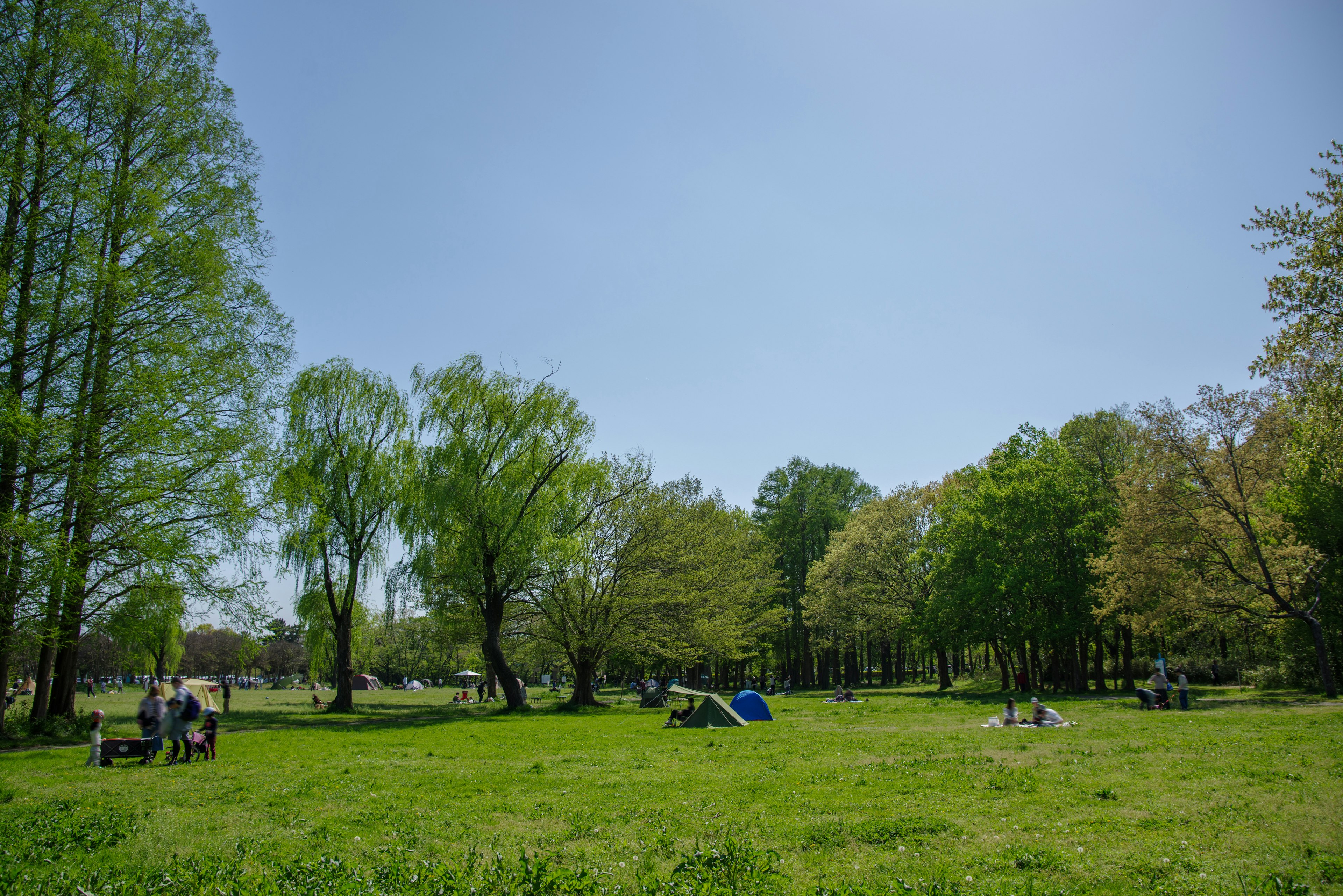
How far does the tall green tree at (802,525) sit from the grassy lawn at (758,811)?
44422 millimetres

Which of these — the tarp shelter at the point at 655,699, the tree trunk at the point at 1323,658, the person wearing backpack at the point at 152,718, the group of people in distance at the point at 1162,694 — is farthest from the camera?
the tarp shelter at the point at 655,699

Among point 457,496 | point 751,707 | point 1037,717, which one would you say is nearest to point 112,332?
point 457,496

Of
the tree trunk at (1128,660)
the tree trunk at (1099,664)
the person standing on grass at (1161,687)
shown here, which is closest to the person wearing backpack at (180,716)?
the person standing on grass at (1161,687)

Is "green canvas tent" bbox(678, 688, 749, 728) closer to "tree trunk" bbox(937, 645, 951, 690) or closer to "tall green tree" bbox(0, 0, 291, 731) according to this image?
"tall green tree" bbox(0, 0, 291, 731)

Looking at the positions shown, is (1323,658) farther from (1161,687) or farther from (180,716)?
(180,716)

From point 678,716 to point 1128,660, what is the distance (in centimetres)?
2701

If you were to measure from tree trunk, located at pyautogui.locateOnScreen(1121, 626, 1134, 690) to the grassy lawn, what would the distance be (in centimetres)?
2161

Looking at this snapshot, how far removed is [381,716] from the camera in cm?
3195

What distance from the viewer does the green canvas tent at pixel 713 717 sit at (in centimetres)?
2355

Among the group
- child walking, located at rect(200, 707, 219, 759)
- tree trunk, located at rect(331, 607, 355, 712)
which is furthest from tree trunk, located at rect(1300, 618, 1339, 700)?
tree trunk, located at rect(331, 607, 355, 712)

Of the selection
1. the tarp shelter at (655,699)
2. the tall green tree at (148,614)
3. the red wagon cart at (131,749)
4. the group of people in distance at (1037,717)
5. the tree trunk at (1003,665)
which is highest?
the tall green tree at (148,614)

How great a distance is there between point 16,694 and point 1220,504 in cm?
5390

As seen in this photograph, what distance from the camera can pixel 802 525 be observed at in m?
64.4

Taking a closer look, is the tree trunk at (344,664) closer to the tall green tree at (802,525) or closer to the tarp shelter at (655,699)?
the tarp shelter at (655,699)
